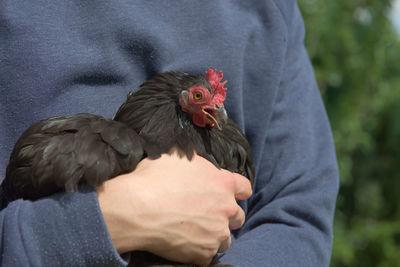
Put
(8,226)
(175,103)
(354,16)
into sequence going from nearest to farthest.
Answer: (8,226), (175,103), (354,16)

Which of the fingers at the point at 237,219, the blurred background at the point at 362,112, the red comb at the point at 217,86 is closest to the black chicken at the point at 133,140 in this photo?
the red comb at the point at 217,86

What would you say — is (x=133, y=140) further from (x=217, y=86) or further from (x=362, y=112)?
(x=362, y=112)

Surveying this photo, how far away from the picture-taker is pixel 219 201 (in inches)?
43.8

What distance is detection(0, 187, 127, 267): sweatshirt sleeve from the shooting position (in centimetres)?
93

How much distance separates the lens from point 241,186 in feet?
3.92

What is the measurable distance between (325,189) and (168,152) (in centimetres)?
52

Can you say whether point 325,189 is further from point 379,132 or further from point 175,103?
point 379,132

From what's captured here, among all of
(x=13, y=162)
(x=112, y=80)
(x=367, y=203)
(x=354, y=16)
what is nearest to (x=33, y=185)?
(x=13, y=162)

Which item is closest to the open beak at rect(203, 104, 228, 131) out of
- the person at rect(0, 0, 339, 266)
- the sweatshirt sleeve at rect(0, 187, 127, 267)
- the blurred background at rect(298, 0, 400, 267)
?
the person at rect(0, 0, 339, 266)

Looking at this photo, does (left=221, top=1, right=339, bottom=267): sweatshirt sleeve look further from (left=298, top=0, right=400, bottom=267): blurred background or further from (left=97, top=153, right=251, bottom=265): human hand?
(left=298, top=0, right=400, bottom=267): blurred background

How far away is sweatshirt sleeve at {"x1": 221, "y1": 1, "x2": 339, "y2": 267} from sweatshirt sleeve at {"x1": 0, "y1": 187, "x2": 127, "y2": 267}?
0.37 metres

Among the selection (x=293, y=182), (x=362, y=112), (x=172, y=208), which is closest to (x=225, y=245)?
(x=172, y=208)

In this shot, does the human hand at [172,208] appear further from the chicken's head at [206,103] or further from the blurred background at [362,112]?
the blurred background at [362,112]

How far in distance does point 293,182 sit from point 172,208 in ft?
1.53
